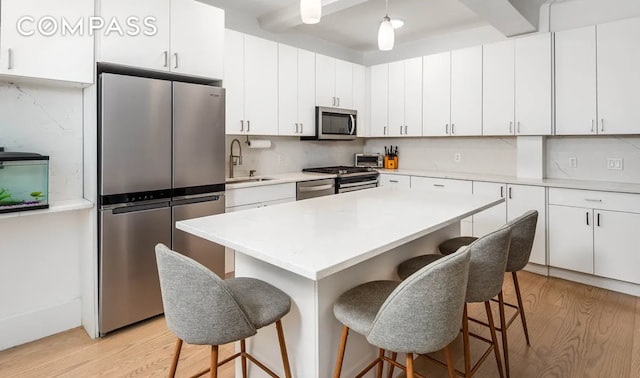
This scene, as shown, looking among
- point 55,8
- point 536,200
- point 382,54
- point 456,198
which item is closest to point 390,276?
point 456,198

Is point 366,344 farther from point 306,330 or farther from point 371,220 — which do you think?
point 371,220

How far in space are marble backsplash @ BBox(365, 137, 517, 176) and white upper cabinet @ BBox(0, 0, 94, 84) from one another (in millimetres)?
3842

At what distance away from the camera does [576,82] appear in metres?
3.40

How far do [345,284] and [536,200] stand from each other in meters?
2.65

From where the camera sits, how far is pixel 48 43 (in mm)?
2158

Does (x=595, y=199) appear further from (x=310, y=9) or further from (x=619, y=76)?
(x=310, y=9)

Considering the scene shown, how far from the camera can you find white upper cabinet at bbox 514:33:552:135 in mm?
3557

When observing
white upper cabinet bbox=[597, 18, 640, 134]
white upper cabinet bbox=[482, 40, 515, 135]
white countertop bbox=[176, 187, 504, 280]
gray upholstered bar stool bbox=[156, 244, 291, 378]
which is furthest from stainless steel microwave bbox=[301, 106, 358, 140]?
gray upholstered bar stool bbox=[156, 244, 291, 378]

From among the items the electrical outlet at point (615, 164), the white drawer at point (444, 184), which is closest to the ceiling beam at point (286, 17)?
the white drawer at point (444, 184)

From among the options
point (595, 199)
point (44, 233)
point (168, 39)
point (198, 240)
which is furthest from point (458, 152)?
point (44, 233)

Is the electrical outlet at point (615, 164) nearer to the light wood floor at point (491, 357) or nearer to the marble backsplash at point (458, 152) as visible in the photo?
the marble backsplash at point (458, 152)

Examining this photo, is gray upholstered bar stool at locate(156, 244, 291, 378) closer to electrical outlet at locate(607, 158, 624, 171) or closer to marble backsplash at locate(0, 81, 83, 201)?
marble backsplash at locate(0, 81, 83, 201)

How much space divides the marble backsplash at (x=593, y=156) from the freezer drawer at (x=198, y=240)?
3354mm

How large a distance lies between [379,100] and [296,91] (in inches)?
52.9
